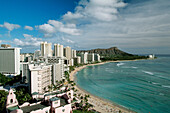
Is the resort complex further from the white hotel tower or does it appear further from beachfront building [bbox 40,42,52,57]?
beachfront building [bbox 40,42,52,57]

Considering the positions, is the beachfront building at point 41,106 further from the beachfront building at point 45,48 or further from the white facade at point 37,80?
the beachfront building at point 45,48

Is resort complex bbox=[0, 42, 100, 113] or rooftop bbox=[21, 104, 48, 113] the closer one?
rooftop bbox=[21, 104, 48, 113]

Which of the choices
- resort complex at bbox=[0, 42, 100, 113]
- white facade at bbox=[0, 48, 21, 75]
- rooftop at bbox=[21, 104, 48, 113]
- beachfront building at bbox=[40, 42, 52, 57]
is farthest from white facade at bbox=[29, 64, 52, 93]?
beachfront building at bbox=[40, 42, 52, 57]

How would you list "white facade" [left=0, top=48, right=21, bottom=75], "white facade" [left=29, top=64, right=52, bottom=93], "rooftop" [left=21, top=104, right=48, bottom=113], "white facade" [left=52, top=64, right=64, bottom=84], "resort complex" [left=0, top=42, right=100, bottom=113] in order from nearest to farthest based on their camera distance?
"rooftop" [left=21, top=104, right=48, bottom=113] < "resort complex" [left=0, top=42, right=100, bottom=113] < "white facade" [left=29, top=64, right=52, bottom=93] < "white facade" [left=52, top=64, right=64, bottom=84] < "white facade" [left=0, top=48, right=21, bottom=75]

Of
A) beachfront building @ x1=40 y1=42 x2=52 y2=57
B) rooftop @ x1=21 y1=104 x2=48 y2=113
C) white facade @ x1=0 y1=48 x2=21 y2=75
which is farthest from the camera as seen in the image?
beachfront building @ x1=40 y1=42 x2=52 y2=57

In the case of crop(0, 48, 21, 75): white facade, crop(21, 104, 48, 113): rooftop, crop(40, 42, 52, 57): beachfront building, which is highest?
crop(40, 42, 52, 57): beachfront building

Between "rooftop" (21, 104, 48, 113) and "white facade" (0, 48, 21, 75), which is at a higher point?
"white facade" (0, 48, 21, 75)

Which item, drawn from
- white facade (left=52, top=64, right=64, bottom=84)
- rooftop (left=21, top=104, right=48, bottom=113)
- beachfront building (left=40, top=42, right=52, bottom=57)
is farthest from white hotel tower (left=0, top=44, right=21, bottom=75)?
rooftop (left=21, top=104, right=48, bottom=113)

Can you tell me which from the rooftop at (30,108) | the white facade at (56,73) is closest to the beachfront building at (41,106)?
the rooftop at (30,108)

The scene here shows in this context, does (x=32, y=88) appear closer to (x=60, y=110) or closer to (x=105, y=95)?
(x=60, y=110)
